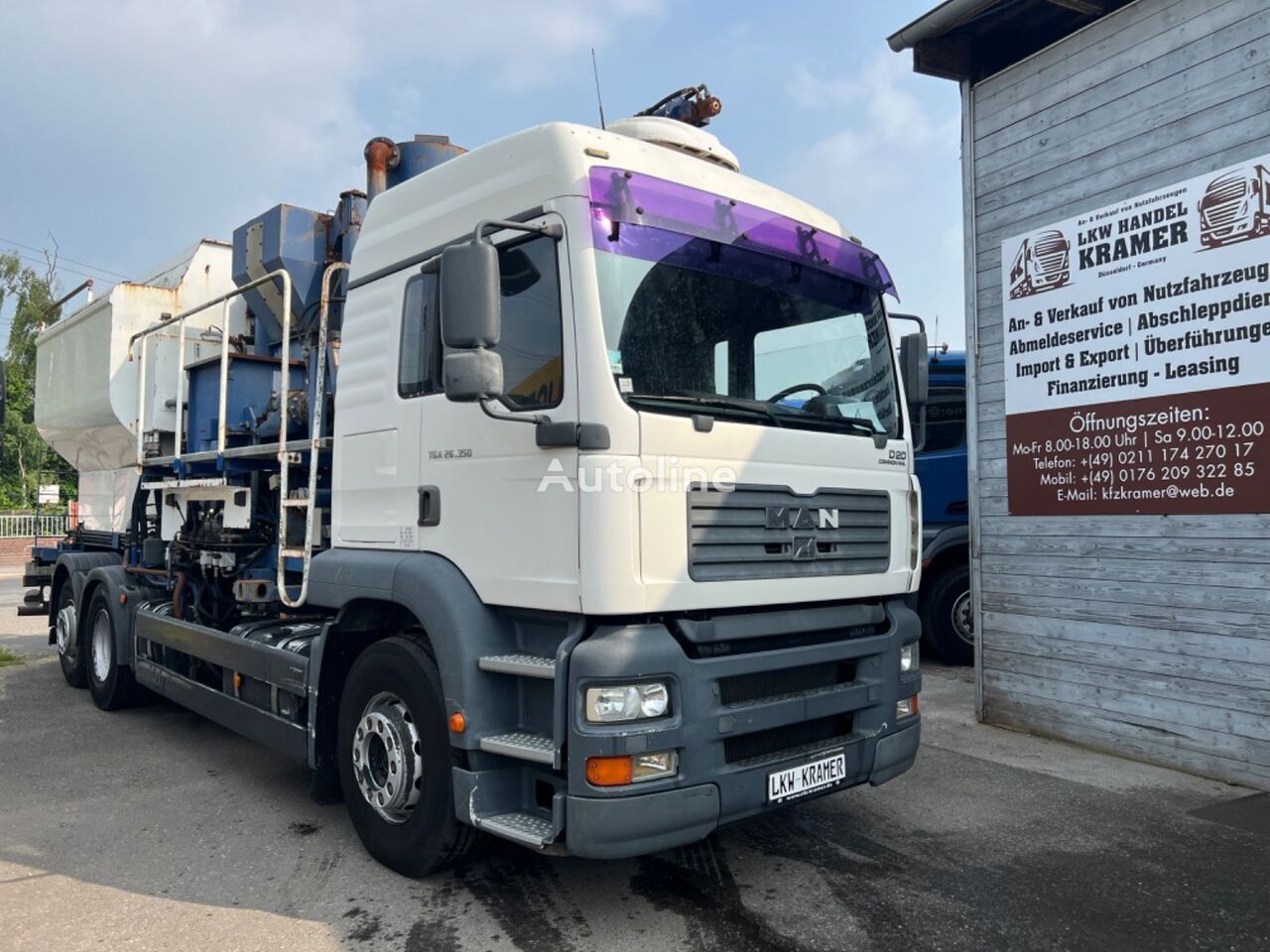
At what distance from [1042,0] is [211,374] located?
597 cm

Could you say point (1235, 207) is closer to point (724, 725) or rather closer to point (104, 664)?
point (724, 725)

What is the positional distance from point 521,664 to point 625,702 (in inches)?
16.3

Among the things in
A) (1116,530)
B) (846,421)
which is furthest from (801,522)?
(1116,530)

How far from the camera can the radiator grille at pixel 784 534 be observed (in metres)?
3.40

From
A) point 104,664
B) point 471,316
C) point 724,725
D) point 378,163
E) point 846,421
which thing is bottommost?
point 104,664

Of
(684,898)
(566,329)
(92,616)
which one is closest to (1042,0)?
(566,329)

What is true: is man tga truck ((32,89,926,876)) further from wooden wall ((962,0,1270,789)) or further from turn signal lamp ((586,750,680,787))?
wooden wall ((962,0,1270,789))

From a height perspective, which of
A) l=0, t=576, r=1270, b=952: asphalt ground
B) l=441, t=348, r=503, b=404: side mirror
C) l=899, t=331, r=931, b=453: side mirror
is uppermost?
l=899, t=331, r=931, b=453: side mirror

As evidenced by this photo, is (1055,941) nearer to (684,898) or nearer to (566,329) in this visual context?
(684,898)

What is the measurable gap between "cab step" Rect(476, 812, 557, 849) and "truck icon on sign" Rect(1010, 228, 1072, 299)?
15.7 ft

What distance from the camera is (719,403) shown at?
3545 mm

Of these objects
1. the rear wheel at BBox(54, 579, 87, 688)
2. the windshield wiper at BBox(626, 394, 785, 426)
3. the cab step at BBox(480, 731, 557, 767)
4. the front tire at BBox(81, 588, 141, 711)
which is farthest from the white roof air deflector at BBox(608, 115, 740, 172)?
the rear wheel at BBox(54, 579, 87, 688)

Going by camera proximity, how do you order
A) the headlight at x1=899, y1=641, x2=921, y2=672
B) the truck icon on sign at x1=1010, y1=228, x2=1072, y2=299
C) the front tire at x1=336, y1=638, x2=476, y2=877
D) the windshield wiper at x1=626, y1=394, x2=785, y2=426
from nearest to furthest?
the windshield wiper at x1=626, y1=394, x2=785, y2=426 < the front tire at x1=336, y1=638, x2=476, y2=877 < the headlight at x1=899, y1=641, x2=921, y2=672 < the truck icon on sign at x1=1010, y1=228, x2=1072, y2=299

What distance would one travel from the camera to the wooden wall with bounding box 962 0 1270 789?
5105 millimetres
